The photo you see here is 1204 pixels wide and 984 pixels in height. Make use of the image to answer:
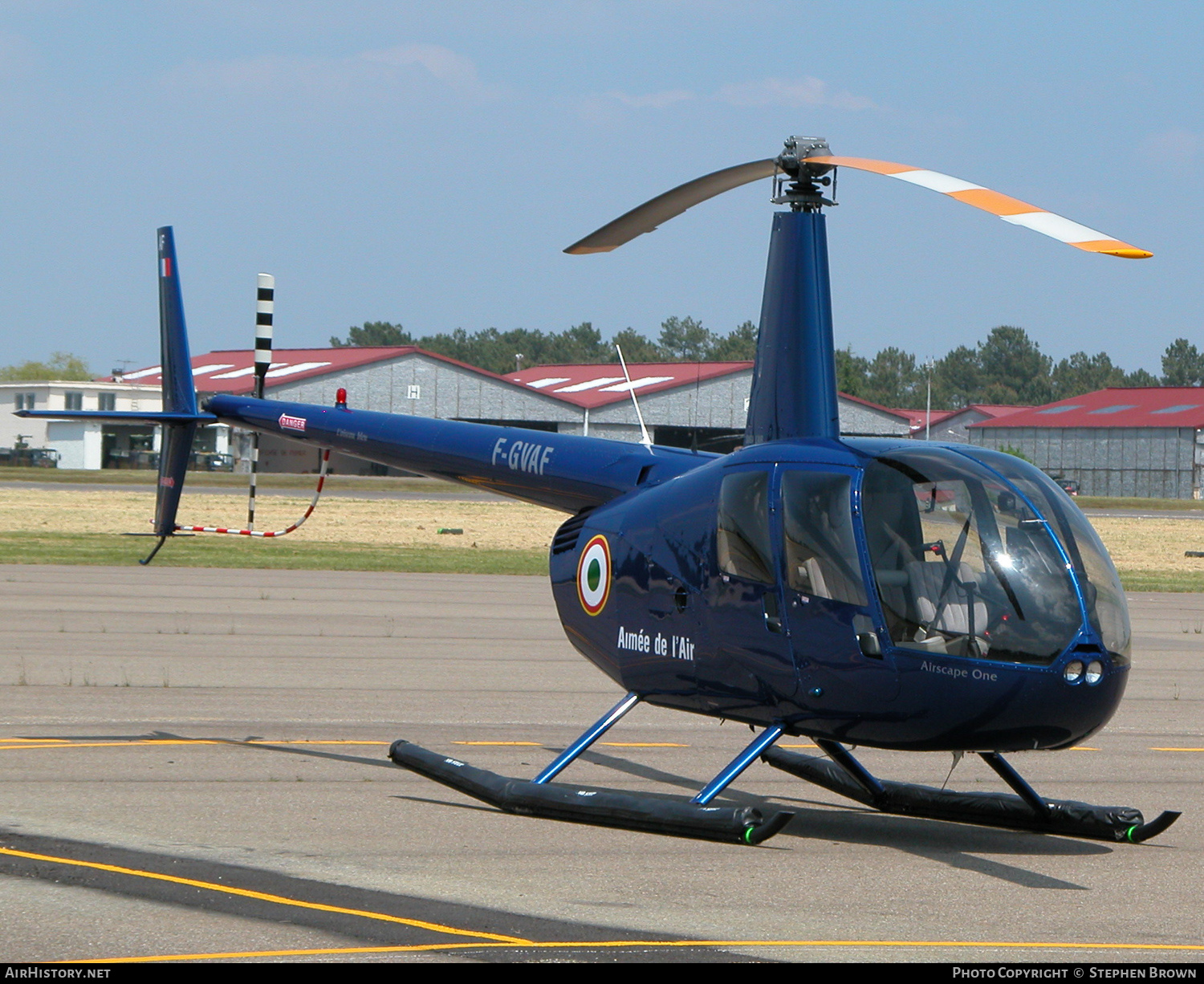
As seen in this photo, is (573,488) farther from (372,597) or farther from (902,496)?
(372,597)

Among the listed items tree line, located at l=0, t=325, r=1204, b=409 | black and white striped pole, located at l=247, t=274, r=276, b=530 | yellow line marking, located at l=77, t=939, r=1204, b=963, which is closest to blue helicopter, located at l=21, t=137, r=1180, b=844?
yellow line marking, located at l=77, t=939, r=1204, b=963

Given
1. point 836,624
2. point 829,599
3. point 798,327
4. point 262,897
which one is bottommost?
point 262,897

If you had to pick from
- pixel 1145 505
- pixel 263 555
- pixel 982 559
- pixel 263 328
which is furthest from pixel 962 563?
pixel 1145 505

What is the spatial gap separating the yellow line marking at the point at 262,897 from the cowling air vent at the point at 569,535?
3.62m

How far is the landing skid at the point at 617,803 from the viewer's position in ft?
24.3

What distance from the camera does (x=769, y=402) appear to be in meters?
8.79

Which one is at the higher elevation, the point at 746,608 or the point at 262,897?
the point at 746,608

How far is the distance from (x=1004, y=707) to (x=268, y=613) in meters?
13.9

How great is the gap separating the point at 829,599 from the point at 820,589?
87 millimetres

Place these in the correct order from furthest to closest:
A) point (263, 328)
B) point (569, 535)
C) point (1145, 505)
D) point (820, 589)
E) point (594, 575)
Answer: point (1145, 505) → point (263, 328) → point (569, 535) → point (594, 575) → point (820, 589)

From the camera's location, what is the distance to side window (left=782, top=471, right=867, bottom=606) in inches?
290

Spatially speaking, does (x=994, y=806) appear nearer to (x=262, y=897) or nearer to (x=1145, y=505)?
(x=262, y=897)

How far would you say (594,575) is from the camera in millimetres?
9266

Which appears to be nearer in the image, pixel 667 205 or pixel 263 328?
pixel 667 205
